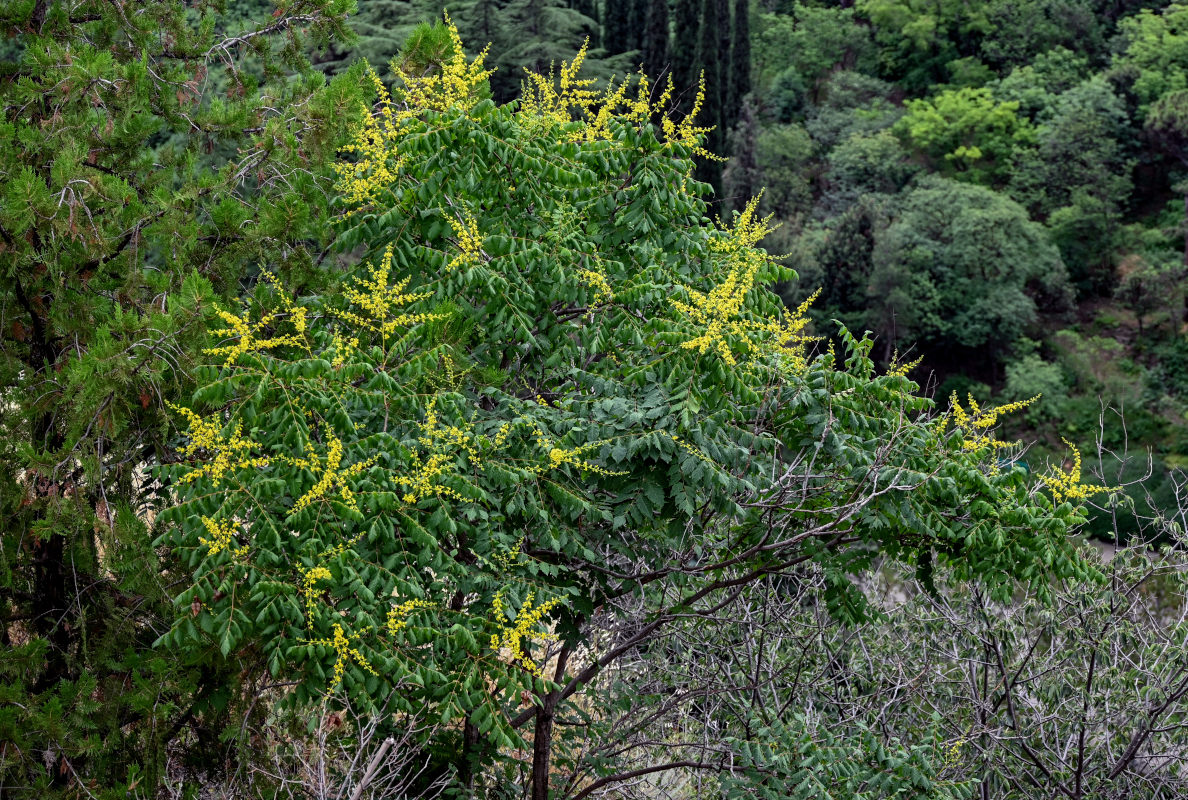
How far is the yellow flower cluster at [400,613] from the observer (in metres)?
4.27

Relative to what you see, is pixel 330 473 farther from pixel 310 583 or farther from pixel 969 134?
pixel 969 134

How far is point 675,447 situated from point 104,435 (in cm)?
275

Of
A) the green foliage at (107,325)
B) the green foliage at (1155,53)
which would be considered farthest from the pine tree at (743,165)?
the green foliage at (107,325)

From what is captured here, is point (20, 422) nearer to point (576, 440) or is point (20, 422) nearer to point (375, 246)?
point (375, 246)

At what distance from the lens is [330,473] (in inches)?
170

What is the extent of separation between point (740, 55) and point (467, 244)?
36.7 metres

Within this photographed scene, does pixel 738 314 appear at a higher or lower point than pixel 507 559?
higher

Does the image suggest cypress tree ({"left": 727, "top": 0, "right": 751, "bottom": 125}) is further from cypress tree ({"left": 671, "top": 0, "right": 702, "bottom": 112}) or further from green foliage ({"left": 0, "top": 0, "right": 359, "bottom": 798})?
green foliage ({"left": 0, "top": 0, "right": 359, "bottom": 798})

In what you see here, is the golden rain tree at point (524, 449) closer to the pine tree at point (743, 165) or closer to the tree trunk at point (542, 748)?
the tree trunk at point (542, 748)

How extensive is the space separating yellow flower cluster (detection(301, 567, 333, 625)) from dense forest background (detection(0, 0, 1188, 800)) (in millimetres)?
28

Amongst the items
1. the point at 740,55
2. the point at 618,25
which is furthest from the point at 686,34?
the point at 740,55

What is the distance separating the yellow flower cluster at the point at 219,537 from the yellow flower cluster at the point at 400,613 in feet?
2.07

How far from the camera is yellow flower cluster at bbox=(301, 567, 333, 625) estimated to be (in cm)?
418

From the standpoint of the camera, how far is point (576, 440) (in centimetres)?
495
